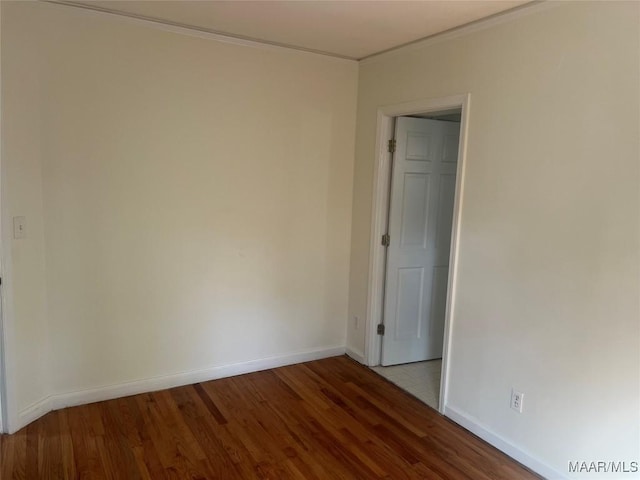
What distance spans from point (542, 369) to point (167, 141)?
2.68m

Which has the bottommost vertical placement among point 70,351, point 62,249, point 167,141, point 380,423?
point 380,423

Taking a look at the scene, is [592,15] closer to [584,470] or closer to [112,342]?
[584,470]

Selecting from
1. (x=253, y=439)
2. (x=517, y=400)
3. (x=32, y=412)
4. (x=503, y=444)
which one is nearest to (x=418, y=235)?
(x=517, y=400)

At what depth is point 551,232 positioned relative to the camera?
2.32 metres

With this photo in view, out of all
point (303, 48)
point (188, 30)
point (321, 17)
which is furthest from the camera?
point (303, 48)

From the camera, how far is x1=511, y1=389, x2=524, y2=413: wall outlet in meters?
2.50

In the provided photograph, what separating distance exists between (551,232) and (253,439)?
6.71ft

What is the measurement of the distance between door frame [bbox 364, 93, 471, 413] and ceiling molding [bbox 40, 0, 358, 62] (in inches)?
29.2

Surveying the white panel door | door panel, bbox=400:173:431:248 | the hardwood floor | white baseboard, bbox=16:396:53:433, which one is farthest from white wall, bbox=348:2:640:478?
white baseboard, bbox=16:396:53:433

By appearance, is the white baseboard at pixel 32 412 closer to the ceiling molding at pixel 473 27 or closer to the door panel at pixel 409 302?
the door panel at pixel 409 302

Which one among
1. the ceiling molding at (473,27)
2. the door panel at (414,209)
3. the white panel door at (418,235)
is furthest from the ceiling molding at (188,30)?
the door panel at (414,209)

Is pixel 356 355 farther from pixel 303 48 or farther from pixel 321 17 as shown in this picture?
pixel 321 17

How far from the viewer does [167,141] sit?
302 centimetres

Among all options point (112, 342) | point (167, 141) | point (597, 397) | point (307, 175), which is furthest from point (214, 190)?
point (597, 397)
